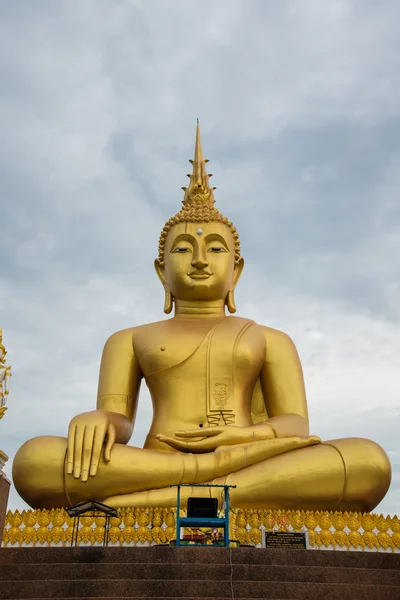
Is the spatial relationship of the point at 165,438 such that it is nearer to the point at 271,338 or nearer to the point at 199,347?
the point at 199,347

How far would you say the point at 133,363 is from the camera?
10812 mm

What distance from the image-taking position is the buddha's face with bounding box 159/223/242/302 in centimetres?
1120

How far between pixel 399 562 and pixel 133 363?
5.21 m

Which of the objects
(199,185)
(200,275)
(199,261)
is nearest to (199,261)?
(199,261)

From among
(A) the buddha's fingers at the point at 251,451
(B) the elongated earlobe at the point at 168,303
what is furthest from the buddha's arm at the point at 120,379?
(A) the buddha's fingers at the point at 251,451

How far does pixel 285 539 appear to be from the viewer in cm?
757

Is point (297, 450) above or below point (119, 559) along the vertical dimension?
above

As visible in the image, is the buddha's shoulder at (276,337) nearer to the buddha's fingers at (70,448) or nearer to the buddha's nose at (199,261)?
the buddha's nose at (199,261)

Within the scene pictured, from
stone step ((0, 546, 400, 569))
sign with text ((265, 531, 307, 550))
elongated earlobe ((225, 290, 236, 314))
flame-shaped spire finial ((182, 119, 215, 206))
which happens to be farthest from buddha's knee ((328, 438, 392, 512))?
flame-shaped spire finial ((182, 119, 215, 206))

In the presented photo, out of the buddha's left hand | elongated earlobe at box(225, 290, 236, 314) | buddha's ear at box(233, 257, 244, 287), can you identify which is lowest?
the buddha's left hand

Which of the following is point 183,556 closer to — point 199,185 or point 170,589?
point 170,589

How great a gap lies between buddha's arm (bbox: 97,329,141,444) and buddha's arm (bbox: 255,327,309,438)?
79.4 inches

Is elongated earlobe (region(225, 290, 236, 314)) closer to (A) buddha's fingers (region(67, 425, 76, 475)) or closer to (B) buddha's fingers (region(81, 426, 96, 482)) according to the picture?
(B) buddha's fingers (region(81, 426, 96, 482))

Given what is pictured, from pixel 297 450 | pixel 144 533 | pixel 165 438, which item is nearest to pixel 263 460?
pixel 297 450
